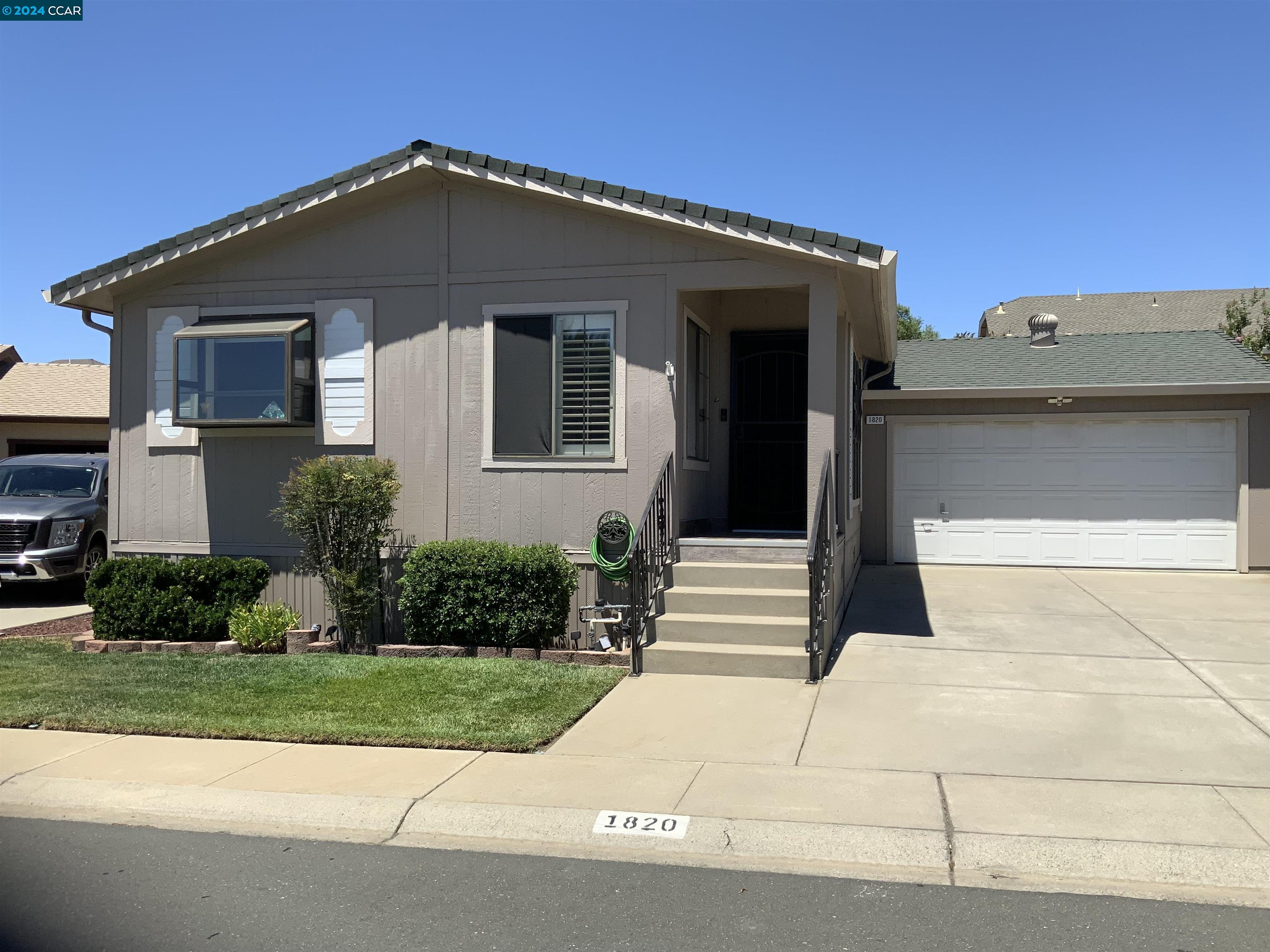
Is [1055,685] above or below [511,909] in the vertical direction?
above

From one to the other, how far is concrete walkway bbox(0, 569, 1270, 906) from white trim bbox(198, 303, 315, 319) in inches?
197

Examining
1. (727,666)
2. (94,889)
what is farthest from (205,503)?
(94,889)

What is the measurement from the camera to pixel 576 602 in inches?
383

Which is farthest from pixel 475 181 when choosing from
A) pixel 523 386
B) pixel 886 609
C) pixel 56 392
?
pixel 56 392

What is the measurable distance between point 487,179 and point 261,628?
4714mm

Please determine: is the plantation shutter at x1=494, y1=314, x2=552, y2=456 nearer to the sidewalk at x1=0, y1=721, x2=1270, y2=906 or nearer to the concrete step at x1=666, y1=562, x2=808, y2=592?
the concrete step at x1=666, y1=562, x2=808, y2=592

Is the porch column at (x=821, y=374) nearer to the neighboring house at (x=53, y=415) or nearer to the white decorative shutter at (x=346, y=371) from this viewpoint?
the white decorative shutter at (x=346, y=371)

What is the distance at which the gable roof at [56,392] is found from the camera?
72.9 ft

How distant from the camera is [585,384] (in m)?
9.80

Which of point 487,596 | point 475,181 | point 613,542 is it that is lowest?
point 487,596

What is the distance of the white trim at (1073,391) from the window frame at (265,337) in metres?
7.98

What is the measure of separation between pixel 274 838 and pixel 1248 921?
434 cm

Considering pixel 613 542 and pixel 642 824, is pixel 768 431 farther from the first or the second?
pixel 642 824

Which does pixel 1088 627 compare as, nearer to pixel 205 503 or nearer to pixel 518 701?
pixel 518 701
